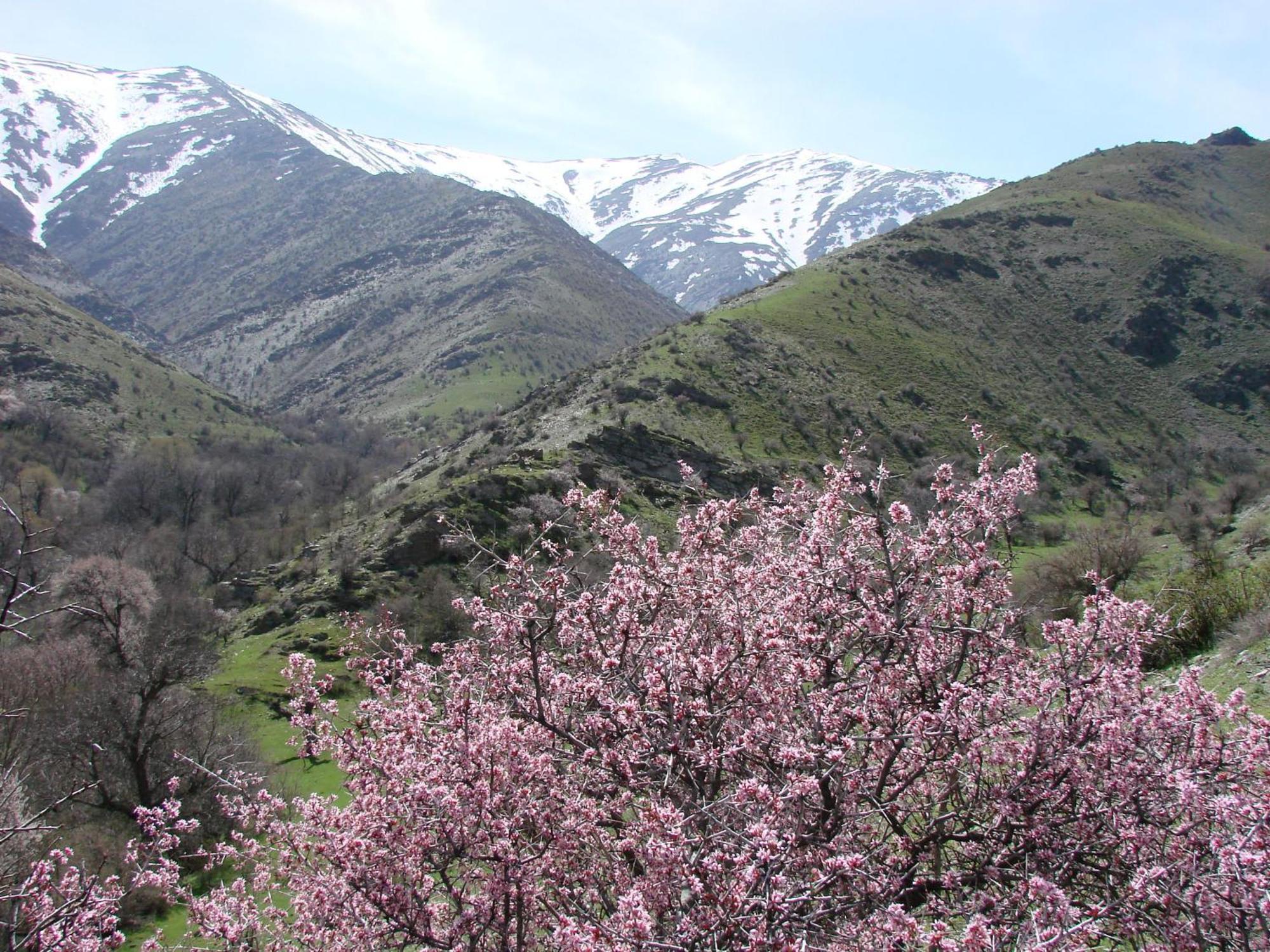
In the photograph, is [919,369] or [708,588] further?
[919,369]

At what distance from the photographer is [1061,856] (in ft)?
12.1

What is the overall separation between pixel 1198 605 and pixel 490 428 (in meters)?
59.4

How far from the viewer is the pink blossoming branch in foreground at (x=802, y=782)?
3.20 meters

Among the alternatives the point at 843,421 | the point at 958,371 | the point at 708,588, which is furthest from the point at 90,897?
the point at 958,371

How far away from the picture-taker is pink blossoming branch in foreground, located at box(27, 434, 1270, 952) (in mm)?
3201

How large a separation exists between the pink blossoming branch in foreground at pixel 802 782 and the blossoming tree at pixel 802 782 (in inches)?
1.0

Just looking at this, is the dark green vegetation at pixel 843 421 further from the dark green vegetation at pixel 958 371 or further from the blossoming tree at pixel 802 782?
the blossoming tree at pixel 802 782

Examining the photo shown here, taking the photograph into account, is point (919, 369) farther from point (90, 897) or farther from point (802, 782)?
point (90, 897)

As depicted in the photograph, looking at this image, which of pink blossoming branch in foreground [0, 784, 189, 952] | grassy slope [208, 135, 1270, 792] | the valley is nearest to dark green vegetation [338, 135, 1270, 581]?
grassy slope [208, 135, 1270, 792]

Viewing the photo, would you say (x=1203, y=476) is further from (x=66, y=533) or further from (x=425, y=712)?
(x=66, y=533)

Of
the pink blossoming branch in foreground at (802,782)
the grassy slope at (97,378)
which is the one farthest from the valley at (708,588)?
the grassy slope at (97,378)

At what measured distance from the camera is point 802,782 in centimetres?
334

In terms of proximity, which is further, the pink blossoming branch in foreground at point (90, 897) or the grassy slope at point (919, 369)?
the grassy slope at point (919, 369)

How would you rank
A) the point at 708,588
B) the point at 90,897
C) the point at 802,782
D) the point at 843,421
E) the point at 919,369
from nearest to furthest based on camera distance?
the point at 802,782 → the point at 90,897 → the point at 708,588 → the point at 843,421 → the point at 919,369
